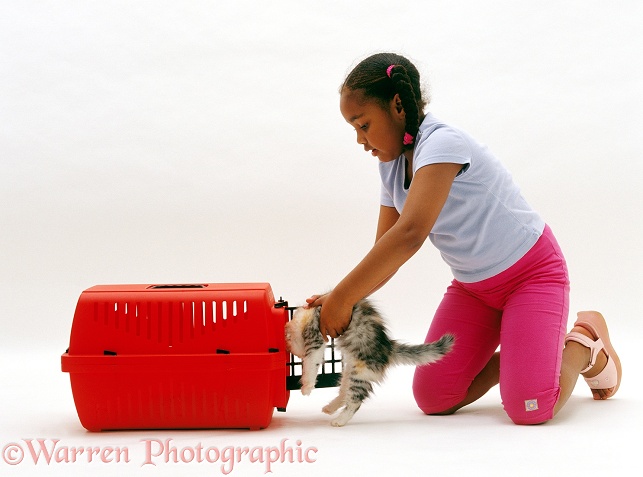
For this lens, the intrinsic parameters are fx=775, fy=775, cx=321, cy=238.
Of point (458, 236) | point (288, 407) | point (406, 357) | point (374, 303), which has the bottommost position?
point (288, 407)

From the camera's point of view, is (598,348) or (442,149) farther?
(598,348)

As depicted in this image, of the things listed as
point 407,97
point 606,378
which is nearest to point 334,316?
point 407,97

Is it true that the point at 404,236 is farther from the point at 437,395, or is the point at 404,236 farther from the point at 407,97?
the point at 437,395

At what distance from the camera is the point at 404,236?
2.38 m

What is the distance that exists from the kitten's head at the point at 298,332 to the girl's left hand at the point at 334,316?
0.25 ft

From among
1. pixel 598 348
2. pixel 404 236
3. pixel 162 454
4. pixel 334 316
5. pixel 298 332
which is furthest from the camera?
pixel 598 348

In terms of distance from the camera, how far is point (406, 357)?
2.57 meters

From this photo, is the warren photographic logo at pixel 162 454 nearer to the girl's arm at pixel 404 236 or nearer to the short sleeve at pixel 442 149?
the girl's arm at pixel 404 236

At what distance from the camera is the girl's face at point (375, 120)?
2.56 meters

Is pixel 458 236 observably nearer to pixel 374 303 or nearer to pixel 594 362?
pixel 374 303

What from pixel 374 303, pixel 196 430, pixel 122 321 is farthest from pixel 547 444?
pixel 122 321

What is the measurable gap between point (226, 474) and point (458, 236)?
1.17m

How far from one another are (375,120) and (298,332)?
2.48ft

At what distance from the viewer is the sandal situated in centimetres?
286
